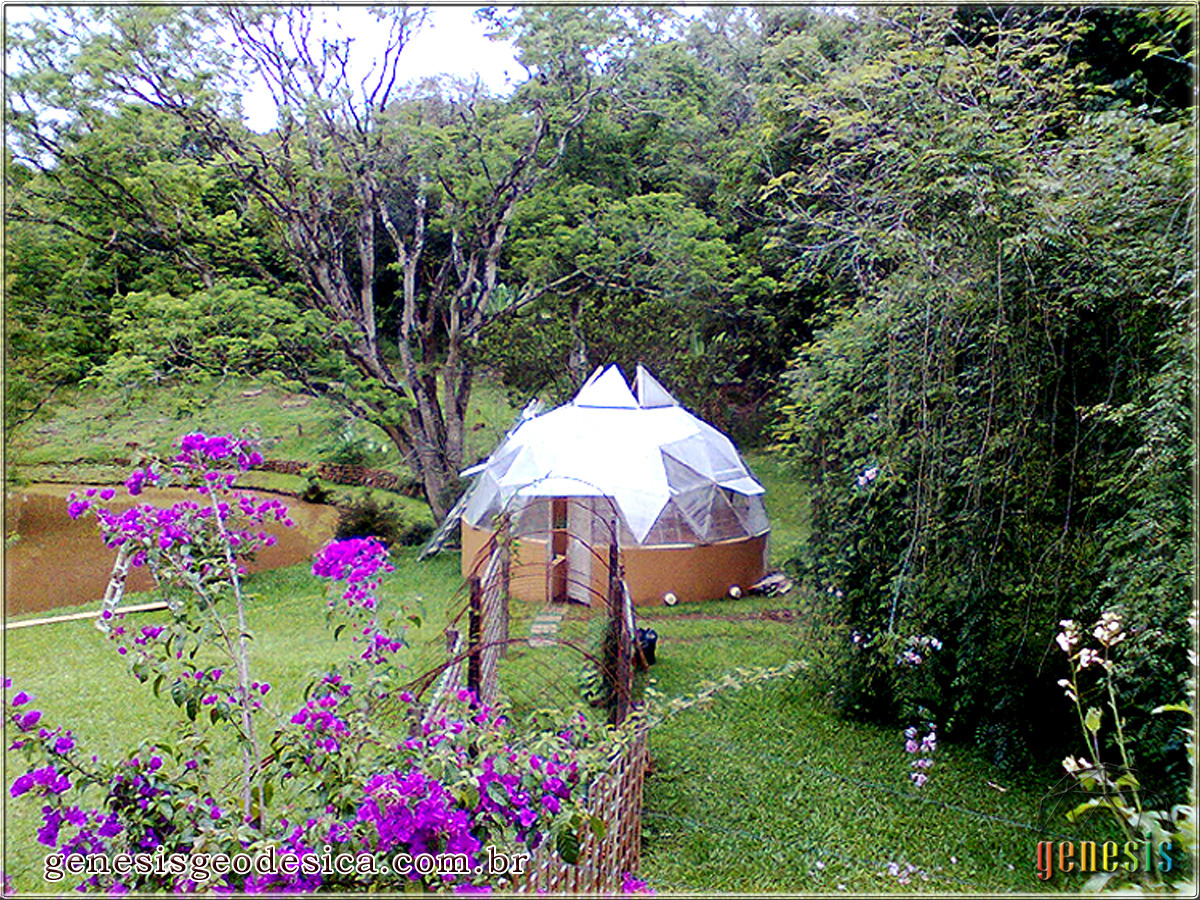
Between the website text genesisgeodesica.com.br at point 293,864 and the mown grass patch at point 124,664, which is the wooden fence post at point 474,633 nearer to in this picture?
the mown grass patch at point 124,664

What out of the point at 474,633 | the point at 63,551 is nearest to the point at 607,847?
the point at 474,633

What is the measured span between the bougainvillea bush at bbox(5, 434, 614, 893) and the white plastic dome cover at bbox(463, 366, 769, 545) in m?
6.57

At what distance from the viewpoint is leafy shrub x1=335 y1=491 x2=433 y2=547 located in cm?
1273

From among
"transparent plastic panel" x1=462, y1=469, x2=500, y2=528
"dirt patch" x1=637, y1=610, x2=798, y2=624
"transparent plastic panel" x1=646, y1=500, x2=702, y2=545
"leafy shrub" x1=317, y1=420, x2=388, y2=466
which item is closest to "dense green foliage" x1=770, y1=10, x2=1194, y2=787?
"dirt patch" x1=637, y1=610, x2=798, y2=624

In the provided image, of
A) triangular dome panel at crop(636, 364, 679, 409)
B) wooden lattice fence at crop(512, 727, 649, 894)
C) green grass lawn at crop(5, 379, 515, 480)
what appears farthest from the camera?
A: green grass lawn at crop(5, 379, 515, 480)

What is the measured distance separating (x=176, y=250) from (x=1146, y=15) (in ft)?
38.2

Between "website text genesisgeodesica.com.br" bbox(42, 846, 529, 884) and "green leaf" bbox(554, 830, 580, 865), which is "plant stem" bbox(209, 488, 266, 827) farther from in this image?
"green leaf" bbox(554, 830, 580, 865)

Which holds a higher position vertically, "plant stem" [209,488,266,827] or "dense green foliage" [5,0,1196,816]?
"dense green foliage" [5,0,1196,816]

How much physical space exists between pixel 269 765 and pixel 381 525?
1052 cm

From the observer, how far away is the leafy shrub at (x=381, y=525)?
12.7 m

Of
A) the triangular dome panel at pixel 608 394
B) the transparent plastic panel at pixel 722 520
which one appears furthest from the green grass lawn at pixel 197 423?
the transparent plastic panel at pixel 722 520

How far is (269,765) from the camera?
2688 mm

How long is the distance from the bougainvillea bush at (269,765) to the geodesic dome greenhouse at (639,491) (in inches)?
259

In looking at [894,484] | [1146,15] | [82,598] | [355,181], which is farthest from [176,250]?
[1146,15]
